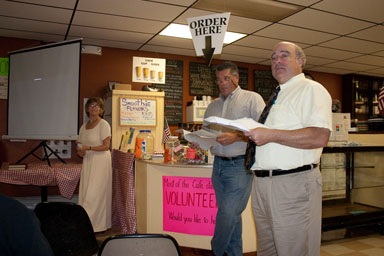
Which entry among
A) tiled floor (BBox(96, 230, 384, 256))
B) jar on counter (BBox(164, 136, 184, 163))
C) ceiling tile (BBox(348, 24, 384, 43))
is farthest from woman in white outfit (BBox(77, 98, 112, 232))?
ceiling tile (BBox(348, 24, 384, 43))

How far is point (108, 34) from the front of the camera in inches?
202

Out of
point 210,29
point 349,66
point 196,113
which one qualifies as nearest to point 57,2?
point 210,29

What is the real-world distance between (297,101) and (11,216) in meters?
1.38

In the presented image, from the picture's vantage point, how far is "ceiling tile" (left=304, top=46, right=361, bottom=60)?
5.86 meters

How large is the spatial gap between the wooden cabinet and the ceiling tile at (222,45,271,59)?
2.90 meters

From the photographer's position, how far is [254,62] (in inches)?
274

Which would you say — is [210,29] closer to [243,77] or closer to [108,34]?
[108,34]

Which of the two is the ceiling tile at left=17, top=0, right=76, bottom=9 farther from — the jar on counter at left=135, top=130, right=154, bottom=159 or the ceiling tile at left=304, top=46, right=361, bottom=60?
the ceiling tile at left=304, top=46, right=361, bottom=60

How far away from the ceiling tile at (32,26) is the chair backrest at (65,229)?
12.2 feet

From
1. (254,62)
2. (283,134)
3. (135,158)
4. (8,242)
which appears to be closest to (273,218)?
(283,134)

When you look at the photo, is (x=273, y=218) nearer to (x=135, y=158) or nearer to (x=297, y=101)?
(x=297, y=101)

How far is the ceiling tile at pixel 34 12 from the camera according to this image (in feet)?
13.1

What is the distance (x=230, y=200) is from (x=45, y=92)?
3.61m

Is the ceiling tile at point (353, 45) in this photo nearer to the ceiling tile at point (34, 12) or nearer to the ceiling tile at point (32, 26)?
the ceiling tile at point (34, 12)
